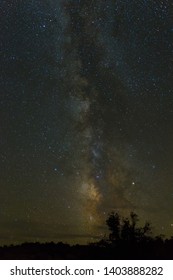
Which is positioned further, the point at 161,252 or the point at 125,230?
the point at 125,230
